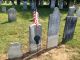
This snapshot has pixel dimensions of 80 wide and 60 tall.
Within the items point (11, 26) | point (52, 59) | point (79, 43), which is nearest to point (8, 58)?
point (52, 59)

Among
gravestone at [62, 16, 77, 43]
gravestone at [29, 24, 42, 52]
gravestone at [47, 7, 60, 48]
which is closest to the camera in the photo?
gravestone at [29, 24, 42, 52]

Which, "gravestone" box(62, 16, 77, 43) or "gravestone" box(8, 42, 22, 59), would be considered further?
"gravestone" box(62, 16, 77, 43)

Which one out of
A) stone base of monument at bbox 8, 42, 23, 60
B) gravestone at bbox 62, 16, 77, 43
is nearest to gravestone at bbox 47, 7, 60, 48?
gravestone at bbox 62, 16, 77, 43

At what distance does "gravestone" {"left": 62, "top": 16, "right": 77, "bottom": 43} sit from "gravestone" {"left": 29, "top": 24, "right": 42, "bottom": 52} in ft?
4.48

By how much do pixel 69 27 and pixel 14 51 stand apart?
8.23 feet

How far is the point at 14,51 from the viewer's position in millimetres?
7180

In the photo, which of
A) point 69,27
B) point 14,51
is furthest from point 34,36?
point 69,27

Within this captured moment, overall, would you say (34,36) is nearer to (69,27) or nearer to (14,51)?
(14,51)

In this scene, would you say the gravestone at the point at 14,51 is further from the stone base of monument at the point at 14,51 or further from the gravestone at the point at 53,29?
the gravestone at the point at 53,29

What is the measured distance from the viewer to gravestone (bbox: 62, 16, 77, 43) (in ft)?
27.3

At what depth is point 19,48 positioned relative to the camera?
7180mm

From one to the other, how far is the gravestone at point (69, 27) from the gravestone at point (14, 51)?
86.5 inches

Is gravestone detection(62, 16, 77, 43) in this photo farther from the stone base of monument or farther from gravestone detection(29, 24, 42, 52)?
the stone base of monument

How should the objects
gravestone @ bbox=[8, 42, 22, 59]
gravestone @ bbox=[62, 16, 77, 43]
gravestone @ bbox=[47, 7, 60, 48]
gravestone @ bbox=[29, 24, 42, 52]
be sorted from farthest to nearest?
gravestone @ bbox=[62, 16, 77, 43] → gravestone @ bbox=[47, 7, 60, 48] → gravestone @ bbox=[29, 24, 42, 52] → gravestone @ bbox=[8, 42, 22, 59]
